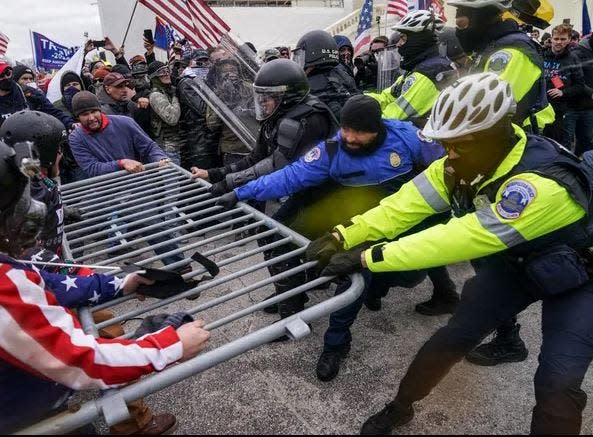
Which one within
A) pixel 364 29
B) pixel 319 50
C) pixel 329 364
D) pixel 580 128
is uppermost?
pixel 319 50

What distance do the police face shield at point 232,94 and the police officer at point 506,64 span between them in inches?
85.1

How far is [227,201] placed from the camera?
119 inches

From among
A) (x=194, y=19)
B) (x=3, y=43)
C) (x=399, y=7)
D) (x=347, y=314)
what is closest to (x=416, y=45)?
(x=347, y=314)

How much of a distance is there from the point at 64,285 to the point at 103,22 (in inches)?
847

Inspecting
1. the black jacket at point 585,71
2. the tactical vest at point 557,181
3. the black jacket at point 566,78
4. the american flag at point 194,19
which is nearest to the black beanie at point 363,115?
the tactical vest at point 557,181

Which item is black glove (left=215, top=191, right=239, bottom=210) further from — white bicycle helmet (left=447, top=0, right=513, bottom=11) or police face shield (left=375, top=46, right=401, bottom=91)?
police face shield (left=375, top=46, right=401, bottom=91)

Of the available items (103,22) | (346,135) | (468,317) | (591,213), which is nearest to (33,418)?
(468,317)

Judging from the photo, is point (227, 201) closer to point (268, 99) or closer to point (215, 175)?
point (215, 175)

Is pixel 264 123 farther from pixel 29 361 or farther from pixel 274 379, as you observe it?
pixel 29 361

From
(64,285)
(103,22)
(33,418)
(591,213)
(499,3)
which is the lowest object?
(103,22)

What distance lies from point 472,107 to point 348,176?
1121 millimetres

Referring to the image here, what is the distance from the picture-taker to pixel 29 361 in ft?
4.75

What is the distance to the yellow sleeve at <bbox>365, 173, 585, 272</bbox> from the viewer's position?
5.97 feet

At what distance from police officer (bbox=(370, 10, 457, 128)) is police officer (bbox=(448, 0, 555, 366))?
12.7 inches
